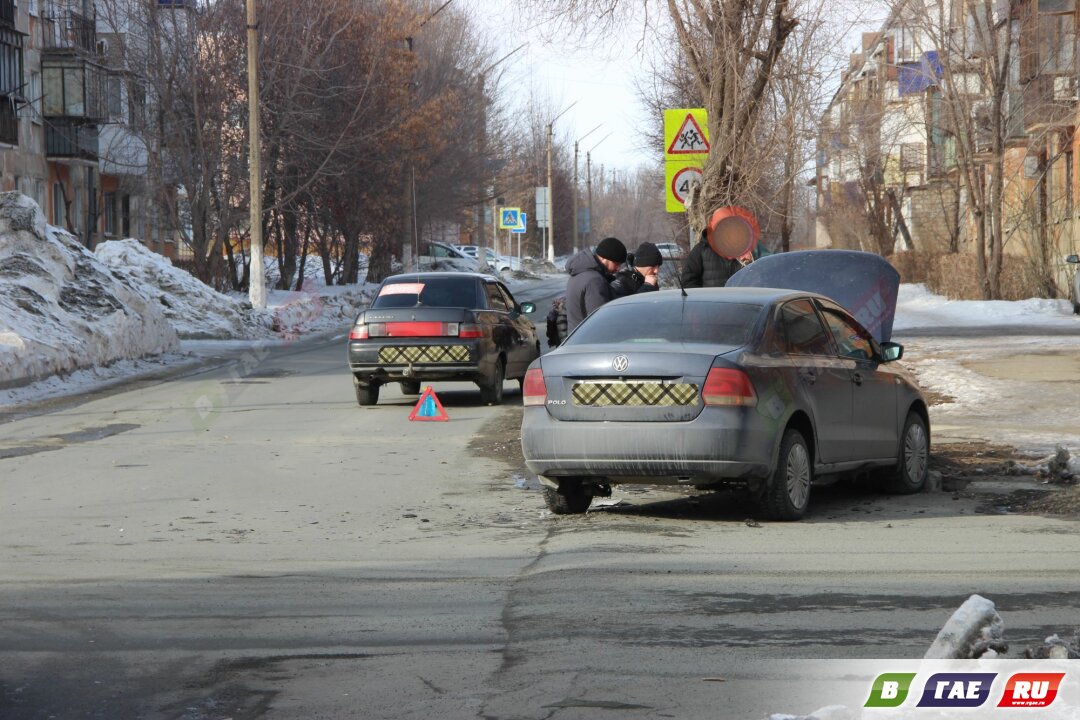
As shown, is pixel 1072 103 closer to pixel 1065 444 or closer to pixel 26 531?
pixel 1065 444

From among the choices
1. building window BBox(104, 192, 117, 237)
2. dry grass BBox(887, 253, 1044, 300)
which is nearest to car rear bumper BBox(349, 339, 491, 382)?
dry grass BBox(887, 253, 1044, 300)

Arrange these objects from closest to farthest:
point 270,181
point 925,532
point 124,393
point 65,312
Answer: point 925,532 < point 124,393 < point 65,312 < point 270,181

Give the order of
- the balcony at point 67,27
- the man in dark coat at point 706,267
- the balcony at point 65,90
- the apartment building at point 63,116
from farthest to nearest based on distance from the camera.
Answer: the balcony at point 65,90 < the balcony at point 67,27 < the apartment building at point 63,116 < the man in dark coat at point 706,267

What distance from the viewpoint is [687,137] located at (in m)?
18.1

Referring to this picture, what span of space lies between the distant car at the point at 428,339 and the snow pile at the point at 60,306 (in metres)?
5.52

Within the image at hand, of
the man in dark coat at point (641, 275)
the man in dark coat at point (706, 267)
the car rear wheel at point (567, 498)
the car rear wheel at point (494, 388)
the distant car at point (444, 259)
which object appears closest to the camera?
the car rear wheel at point (567, 498)

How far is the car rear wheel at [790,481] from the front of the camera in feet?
29.8

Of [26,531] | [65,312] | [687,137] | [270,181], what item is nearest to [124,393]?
[65,312]

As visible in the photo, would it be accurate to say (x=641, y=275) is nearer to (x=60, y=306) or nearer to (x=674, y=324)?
(x=674, y=324)

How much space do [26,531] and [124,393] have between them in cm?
1056

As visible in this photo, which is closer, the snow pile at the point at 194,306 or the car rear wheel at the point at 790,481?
the car rear wheel at the point at 790,481

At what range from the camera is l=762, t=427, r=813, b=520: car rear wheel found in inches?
357

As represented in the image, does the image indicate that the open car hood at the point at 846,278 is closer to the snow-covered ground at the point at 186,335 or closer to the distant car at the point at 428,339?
the snow-covered ground at the point at 186,335

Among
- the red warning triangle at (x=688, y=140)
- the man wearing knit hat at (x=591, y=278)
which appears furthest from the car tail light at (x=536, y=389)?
the red warning triangle at (x=688, y=140)
